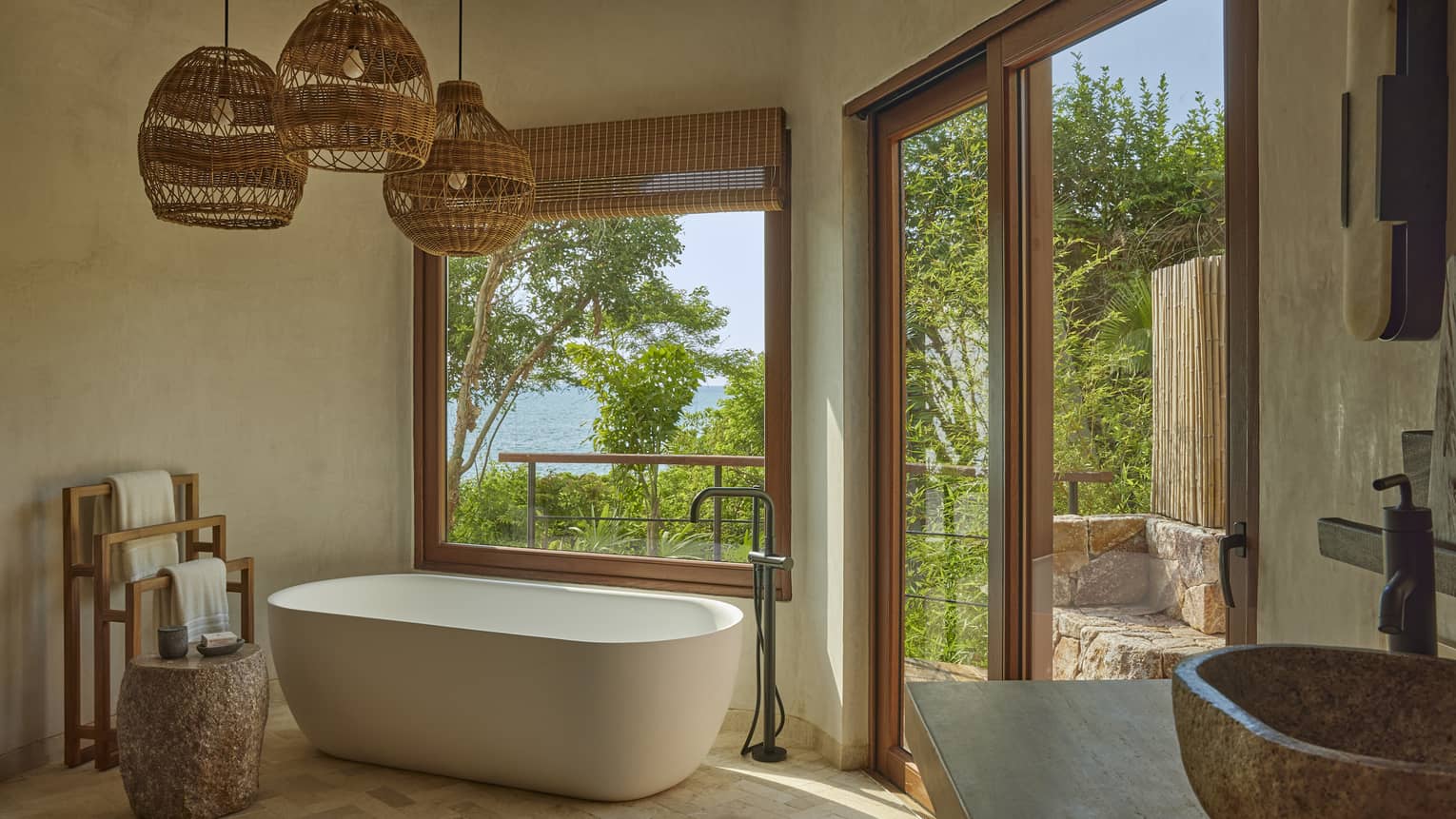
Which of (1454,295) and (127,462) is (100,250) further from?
(1454,295)

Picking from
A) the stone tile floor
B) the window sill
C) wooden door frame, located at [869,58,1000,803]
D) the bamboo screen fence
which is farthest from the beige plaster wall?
the window sill

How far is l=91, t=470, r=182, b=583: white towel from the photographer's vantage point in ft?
12.1

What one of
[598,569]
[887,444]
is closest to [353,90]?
[887,444]

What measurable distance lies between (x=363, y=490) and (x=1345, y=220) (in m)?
4.30

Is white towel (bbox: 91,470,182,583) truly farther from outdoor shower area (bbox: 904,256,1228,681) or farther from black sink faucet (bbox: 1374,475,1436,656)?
black sink faucet (bbox: 1374,475,1436,656)

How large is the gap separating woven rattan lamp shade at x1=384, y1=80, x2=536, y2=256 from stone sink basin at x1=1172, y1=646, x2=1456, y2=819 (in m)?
2.85

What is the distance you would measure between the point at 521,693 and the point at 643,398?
1.52m

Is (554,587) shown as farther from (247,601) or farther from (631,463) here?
(247,601)

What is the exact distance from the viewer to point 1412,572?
3.16 ft

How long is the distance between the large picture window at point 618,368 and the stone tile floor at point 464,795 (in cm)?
85

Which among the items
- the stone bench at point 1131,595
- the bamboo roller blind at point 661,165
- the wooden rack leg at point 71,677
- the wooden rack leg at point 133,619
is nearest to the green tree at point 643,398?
the bamboo roller blind at point 661,165

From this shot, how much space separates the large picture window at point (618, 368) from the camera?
421 cm

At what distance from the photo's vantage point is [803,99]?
403 centimetres

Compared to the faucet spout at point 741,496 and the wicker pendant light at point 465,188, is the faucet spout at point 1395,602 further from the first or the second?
the wicker pendant light at point 465,188
